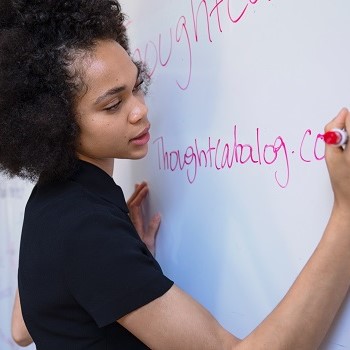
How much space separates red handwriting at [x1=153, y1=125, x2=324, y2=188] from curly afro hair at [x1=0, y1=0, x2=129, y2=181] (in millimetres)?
178

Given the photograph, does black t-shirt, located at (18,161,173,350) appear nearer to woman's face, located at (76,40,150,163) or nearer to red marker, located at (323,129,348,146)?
woman's face, located at (76,40,150,163)

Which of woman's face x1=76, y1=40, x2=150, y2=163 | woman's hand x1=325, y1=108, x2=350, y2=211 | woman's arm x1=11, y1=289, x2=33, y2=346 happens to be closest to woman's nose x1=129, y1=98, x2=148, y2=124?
woman's face x1=76, y1=40, x2=150, y2=163

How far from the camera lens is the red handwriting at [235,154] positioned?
1.79ft

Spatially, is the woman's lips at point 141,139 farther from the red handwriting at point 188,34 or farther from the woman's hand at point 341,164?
the woman's hand at point 341,164

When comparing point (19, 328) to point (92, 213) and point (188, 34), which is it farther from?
point (188, 34)

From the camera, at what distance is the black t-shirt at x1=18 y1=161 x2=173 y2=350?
19.9 inches

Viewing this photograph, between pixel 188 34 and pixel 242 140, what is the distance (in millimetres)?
185

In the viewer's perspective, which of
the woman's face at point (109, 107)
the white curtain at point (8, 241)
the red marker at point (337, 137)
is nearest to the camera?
the red marker at point (337, 137)

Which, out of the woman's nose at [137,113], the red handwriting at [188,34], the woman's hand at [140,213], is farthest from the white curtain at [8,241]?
the woman's nose at [137,113]

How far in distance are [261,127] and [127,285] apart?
232 mm

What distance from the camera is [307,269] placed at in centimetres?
48

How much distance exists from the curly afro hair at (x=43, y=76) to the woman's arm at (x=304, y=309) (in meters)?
0.20

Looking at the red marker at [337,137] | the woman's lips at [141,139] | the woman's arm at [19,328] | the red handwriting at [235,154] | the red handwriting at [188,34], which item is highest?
the red handwriting at [188,34]

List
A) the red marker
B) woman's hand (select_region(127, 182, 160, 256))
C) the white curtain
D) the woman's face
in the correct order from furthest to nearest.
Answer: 1. the white curtain
2. woman's hand (select_region(127, 182, 160, 256))
3. the woman's face
4. the red marker
